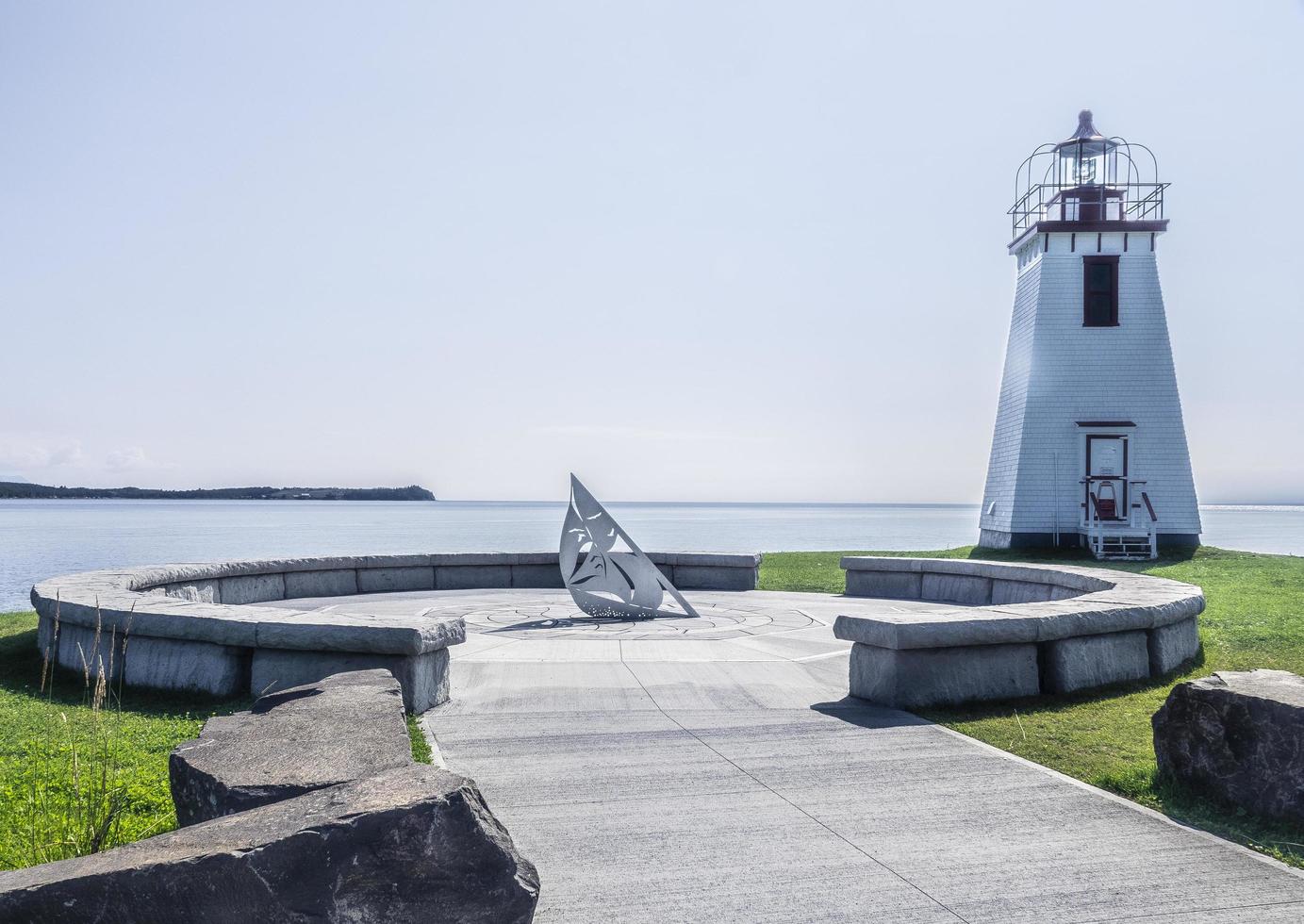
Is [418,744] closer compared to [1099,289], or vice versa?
[418,744]

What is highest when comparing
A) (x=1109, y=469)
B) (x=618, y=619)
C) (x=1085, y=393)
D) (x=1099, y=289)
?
(x=1099, y=289)

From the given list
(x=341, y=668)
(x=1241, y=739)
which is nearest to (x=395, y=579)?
(x=341, y=668)

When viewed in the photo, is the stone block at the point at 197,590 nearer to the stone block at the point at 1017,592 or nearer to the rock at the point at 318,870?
the rock at the point at 318,870

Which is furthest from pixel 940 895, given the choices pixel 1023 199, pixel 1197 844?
pixel 1023 199

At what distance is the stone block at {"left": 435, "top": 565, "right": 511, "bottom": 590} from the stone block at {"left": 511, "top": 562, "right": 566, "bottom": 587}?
0.60 feet

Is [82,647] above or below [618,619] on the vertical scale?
above

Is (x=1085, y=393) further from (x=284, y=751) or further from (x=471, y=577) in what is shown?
(x=284, y=751)

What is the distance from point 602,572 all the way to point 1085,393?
1708 cm

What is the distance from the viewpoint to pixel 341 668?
676cm

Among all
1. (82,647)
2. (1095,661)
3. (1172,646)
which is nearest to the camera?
(1095,661)

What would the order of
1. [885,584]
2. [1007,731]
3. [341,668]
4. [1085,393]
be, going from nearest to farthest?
[1007,731] < [341,668] < [885,584] < [1085,393]

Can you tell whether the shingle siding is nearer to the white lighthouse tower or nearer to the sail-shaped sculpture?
the white lighthouse tower

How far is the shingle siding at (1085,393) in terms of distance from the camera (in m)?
24.6

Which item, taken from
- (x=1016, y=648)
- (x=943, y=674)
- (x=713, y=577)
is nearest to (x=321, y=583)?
(x=713, y=577)
